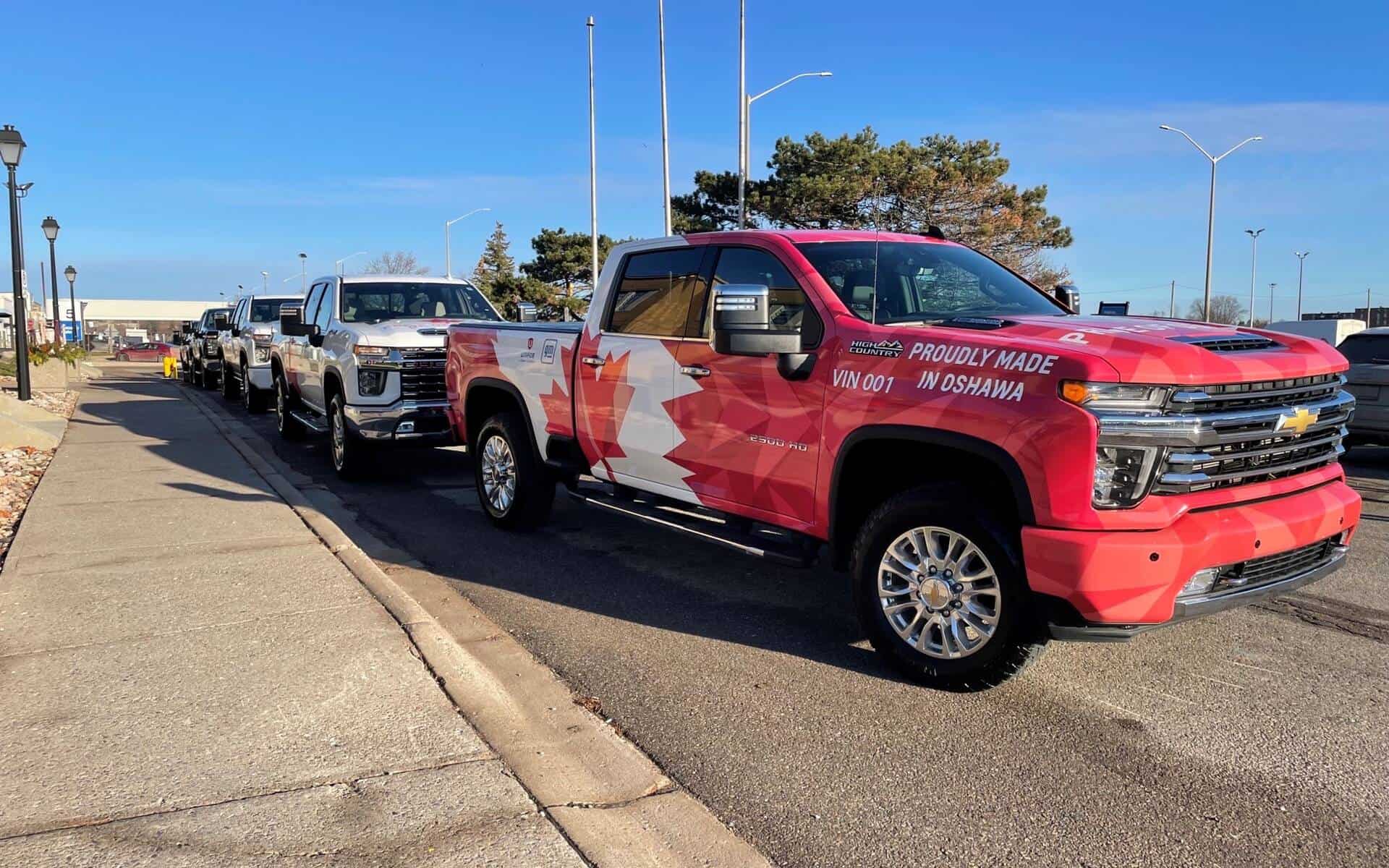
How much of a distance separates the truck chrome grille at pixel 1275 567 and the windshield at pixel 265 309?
690 inches

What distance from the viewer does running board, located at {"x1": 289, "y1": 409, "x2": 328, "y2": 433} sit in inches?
427

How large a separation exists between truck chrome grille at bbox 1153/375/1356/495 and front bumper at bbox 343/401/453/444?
22.5 ft

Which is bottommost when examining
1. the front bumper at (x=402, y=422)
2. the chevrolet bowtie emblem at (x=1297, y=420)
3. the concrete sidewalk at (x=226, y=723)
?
the concrete sidewalk at (x=226, y=723)

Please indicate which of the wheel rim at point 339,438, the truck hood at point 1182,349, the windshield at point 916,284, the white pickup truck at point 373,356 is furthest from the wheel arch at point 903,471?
the wheel rim at point 339,438

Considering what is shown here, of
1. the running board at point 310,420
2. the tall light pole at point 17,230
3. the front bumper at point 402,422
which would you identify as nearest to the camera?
the front bumper at point 402,422

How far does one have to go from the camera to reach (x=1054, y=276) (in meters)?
37.8

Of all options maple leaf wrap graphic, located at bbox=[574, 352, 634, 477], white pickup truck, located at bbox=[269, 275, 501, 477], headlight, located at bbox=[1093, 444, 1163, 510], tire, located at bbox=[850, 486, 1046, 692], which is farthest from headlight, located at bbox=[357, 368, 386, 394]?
headlight, located at bbox=[1093, 444, 1163, 510]

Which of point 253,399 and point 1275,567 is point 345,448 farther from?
point 253,399

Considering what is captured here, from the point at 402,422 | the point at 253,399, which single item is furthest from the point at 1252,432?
the point at 253,399

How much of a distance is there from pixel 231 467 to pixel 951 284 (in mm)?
8032

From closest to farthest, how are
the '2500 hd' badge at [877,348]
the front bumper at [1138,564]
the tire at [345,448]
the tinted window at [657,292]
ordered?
the front bumper at [1138,564]
the '2500 hd' badge at [877,348]
the tinted window at [657,292]
the tire at [345,448]

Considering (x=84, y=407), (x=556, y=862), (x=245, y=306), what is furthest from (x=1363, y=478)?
(x=84, y=407)

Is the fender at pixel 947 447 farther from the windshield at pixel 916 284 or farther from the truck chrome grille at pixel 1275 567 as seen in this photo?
the truck chrome grille at pixel 1275 567

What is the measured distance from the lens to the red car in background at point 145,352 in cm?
5954
